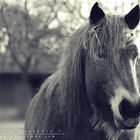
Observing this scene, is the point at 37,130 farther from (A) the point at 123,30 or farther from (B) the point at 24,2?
(B) the point at 24,2

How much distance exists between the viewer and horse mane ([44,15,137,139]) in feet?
5.17

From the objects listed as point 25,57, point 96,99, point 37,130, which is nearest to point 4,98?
point 25,57

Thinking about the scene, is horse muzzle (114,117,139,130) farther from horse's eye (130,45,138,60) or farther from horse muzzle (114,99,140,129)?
horse's eye (130,45,138,60)

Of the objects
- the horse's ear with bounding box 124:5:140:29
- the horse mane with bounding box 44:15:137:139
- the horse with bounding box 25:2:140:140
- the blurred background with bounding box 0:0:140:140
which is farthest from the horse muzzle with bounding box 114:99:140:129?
the blurred background with bounding box 0:0:140:140

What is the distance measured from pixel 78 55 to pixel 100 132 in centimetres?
72

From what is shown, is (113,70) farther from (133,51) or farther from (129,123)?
(129,123)

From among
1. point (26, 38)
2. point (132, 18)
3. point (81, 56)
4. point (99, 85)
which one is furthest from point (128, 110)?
point (26, 38)

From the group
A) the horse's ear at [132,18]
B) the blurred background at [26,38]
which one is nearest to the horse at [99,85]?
the horse's ear at [132,18]

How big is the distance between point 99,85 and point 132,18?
2.15ft

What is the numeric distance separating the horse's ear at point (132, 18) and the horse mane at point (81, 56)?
0.04m

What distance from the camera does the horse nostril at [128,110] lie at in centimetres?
135

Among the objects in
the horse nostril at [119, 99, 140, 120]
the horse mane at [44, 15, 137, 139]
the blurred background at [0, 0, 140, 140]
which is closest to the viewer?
the horse nostril at [119, 99, 140, 120]

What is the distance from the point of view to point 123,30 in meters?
1.62

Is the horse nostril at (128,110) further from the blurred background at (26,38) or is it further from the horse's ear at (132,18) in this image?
the blurred background at (26,38)
